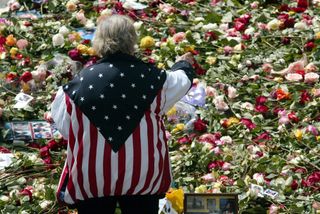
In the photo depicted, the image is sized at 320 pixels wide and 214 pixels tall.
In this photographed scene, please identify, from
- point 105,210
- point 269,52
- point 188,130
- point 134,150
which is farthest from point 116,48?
point 269,52

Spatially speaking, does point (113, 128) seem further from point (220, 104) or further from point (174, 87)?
point (220, 104)

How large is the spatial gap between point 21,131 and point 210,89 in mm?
1312

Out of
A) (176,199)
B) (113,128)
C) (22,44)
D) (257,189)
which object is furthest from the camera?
(22,44)

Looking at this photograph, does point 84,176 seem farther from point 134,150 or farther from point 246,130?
point 246,130

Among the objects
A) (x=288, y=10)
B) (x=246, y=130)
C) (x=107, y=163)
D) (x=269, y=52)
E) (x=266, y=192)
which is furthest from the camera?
(x=288, y=10)

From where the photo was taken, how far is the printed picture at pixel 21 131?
6.32 m

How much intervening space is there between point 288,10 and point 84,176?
4191 mm

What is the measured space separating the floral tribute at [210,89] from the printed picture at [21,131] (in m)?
0.07

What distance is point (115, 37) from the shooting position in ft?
14.2

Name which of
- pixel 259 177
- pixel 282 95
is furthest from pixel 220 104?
pixel 259 177

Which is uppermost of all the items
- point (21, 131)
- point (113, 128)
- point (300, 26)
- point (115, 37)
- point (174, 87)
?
point (115, 37)

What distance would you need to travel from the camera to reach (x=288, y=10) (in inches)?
320

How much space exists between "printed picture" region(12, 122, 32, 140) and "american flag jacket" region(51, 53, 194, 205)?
6.45ft

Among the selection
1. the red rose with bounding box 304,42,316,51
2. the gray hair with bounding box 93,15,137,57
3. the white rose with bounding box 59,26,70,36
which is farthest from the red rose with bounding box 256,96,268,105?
the gray hair with bounding box 93,15,137,57
